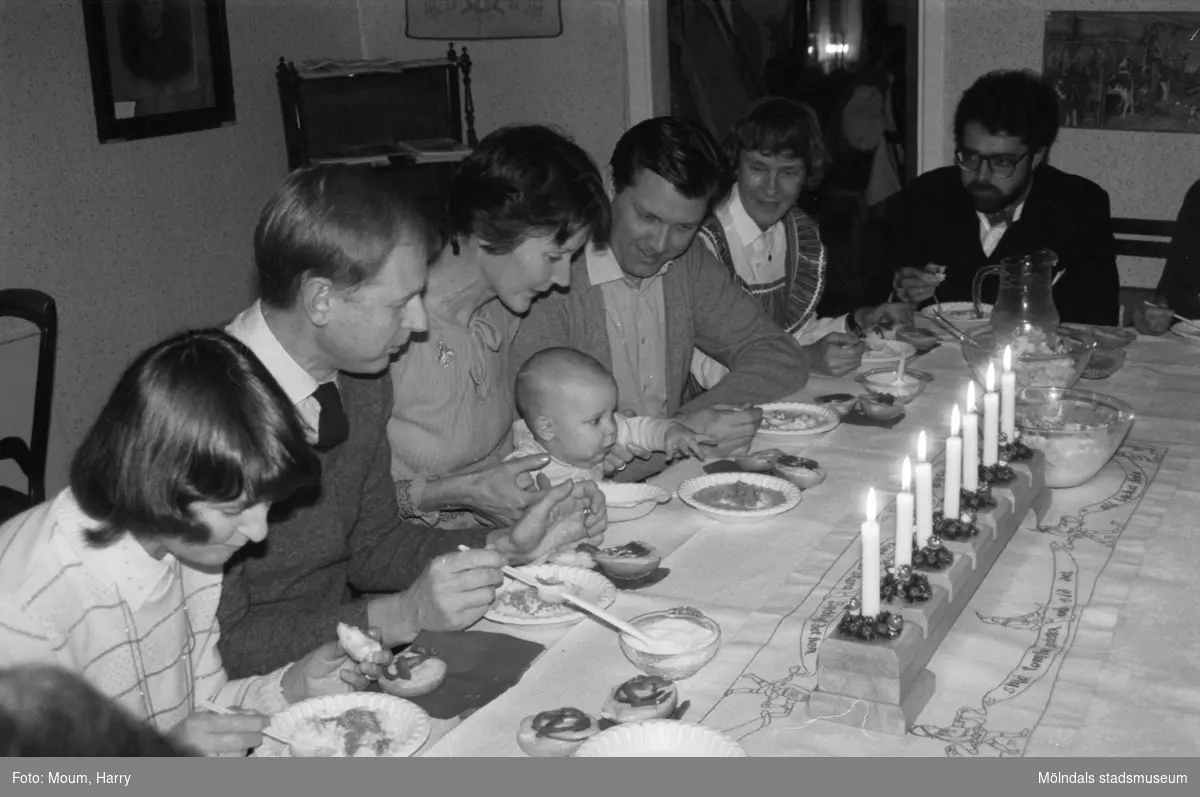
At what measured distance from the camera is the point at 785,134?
345 centimetres

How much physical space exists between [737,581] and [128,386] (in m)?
0.99

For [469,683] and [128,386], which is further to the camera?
[469,683]

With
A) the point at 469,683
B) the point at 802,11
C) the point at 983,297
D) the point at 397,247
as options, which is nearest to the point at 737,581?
the point at 469,683

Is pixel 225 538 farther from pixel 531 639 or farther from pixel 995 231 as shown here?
pixel 995 231

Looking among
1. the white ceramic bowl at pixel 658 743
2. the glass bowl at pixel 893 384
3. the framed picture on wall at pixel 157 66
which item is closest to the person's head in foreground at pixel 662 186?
the glass bowl at pixel 893 384

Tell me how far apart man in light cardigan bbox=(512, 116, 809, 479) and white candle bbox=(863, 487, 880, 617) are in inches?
40.9

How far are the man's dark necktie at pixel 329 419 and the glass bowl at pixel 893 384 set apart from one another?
132 centimetres

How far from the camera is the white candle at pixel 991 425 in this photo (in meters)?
2.06

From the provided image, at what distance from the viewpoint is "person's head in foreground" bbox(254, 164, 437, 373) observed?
1919mm

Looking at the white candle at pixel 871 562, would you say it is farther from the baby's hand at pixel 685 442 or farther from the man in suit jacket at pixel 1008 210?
the man in suit jacket at pixel 1008 210

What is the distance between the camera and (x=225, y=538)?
1.59m

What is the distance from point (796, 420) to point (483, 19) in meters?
3.23

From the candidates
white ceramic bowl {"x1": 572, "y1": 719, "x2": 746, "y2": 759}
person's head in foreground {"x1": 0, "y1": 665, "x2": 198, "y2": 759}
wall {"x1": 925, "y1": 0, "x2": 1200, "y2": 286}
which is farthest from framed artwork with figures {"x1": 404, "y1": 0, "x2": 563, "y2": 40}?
person's head in foreground {"x1": 0, "y1": 665, "x2": 198, "y2": 759}

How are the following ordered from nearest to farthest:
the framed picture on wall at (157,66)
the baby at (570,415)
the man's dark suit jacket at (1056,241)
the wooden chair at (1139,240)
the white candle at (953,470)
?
the white candle at (953,470)
the baby at (570,415)
the man's dark suit jacket at (1056,241)
the framed picture on wall at (157,66)
the wooden chair at (1139,240)
